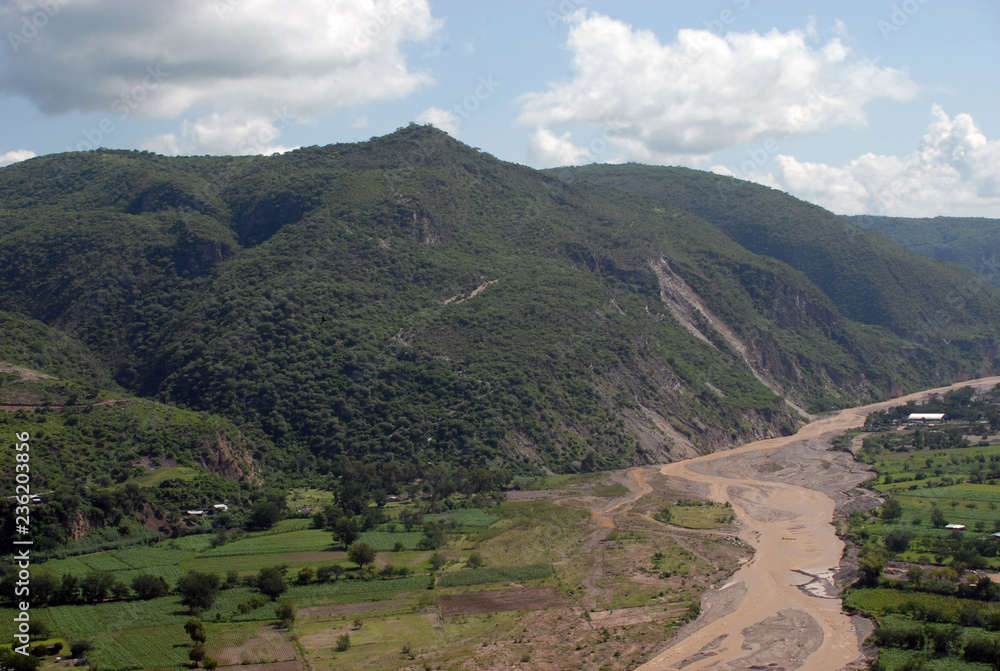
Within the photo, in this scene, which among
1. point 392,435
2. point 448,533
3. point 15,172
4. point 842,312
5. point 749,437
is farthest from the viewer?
point 842,312

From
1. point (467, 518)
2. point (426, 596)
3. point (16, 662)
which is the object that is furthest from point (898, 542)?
point (16, 662)

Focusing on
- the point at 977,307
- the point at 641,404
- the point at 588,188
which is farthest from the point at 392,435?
the point at 977,307

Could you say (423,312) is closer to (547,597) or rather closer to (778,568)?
(547,597)

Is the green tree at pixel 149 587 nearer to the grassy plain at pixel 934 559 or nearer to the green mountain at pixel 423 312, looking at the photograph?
the green mountain at pixel 423 312

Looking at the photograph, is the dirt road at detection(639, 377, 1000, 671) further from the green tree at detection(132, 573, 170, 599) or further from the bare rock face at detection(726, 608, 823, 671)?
the green tree at detection(132, 573, 170, 599)

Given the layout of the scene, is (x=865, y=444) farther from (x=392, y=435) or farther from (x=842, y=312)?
(x=842, y=312)

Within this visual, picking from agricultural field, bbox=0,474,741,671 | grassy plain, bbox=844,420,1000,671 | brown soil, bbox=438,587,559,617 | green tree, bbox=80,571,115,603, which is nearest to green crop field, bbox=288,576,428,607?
agricultural field, bbox=0,474,741,671
